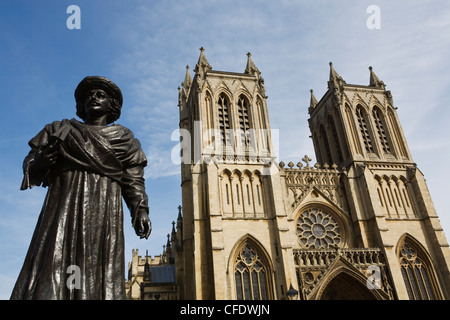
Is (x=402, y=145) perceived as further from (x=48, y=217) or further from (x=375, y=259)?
(x=48, y=217)

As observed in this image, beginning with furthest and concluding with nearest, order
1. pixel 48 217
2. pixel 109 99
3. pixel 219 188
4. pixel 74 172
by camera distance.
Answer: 1. pixel 219 188
2. pixel 109 99
3. pixel 74 172
4. pixel 48 217

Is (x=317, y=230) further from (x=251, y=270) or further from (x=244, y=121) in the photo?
(x=244, y=121)

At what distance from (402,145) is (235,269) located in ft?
52.0

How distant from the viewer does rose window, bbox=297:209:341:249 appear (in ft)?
78.2

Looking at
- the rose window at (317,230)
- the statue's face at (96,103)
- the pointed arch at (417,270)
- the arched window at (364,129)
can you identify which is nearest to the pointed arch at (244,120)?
the rose window at (317,230)

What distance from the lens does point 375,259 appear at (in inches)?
896

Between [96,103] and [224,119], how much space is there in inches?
885

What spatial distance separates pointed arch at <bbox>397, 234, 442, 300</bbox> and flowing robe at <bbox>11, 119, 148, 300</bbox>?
929 inches

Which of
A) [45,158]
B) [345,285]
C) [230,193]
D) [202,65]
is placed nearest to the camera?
[45,158]

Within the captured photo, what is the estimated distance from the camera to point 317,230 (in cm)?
2438

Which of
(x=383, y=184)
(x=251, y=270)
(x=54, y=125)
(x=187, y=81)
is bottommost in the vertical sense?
(x=54, y=125)

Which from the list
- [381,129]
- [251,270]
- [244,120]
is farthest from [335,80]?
[251,270]

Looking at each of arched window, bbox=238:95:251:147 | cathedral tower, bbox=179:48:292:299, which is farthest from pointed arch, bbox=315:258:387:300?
arched window, bbox=238:95:251:147
